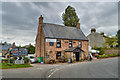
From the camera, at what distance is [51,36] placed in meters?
21.8

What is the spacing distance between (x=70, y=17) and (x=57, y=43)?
21859mm

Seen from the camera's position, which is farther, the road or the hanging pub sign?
the hanging pub sign

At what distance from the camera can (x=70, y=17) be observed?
135ft

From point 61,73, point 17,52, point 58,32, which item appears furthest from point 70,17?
point 61,73

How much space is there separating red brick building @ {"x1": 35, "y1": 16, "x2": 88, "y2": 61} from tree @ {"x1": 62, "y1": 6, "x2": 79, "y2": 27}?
571 inches

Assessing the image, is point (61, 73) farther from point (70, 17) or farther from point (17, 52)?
point (70, 17)

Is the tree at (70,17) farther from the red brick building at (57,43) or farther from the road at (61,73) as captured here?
the road at (61,73)

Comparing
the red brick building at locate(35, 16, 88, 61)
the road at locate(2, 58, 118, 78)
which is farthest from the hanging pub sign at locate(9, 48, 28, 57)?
the red brick building at locate(35, 16, 88, 61)

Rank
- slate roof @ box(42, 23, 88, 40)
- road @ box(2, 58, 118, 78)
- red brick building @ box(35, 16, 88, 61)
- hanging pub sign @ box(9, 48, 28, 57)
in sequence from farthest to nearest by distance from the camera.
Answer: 1. slate roof @ box(42, 23, 88, 40)
2. red brick building @ box(35, 16, 88, 61)
3. hanging pub sign @ box(9, 48, 28, 57)
4. road @ box(2, 58, 118, 78)

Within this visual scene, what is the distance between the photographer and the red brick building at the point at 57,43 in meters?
21.2

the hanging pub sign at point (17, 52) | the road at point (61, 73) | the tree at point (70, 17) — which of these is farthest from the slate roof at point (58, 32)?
the tree at point (70, 17)

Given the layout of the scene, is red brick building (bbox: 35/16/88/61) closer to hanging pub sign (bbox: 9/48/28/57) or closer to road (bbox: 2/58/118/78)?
hanging pub sign (bbox: 9/48/28/57)

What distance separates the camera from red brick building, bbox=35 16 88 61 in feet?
69.6

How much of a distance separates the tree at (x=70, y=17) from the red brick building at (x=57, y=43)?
14.5 metres
